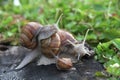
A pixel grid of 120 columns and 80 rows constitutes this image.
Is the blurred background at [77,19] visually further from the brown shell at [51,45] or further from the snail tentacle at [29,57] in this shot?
the snail tentacle at [29,57]

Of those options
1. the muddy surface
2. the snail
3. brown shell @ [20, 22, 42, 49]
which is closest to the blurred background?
the muddy surface

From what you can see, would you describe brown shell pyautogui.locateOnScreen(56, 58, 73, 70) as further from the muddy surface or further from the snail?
the snail

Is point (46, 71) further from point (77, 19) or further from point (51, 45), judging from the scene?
point (77, 19)

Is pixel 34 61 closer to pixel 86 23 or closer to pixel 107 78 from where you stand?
pixel 107 78

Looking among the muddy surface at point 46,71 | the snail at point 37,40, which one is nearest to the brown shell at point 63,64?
the muddy surface at point 46,71

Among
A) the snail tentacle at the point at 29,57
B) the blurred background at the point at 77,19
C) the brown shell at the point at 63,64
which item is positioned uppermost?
the brown shell at the point at 63,64

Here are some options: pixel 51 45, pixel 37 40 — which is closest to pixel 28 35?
pixel 37 40

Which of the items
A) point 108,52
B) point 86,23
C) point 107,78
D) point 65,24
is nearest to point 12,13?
point 65,24
